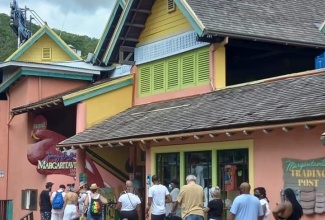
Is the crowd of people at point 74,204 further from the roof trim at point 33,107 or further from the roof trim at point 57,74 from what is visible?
the roof trim at point 57,74

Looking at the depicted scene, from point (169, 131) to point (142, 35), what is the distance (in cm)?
701

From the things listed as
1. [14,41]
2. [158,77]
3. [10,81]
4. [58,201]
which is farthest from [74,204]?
[14,41]

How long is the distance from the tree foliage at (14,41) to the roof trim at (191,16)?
50.6 metres

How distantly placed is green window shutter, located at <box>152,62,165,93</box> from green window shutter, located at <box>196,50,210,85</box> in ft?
6.02

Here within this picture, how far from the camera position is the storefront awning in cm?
1331

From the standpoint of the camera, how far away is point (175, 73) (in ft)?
67.4

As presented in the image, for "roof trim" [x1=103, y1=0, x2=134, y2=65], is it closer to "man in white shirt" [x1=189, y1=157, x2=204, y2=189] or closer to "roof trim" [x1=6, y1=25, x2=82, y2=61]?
"man in white shirt" [x1=189, y1=157, x2=204, y2=189]

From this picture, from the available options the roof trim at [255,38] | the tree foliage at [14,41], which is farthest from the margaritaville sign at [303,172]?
the tree foliage at [14,41]

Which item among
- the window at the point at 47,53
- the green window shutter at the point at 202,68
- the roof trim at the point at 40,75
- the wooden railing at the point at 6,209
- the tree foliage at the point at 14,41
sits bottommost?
the wooden railing at the point at 6,209

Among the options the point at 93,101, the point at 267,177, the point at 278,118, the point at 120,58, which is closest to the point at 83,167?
the point at 93,101

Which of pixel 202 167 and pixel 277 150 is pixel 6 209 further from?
pixel 277 150

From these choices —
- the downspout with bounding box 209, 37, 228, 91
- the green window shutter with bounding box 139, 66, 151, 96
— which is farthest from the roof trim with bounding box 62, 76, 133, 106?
the downspout with bounding box 209, 37, 228, 91

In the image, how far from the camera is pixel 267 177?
1445 centimetres

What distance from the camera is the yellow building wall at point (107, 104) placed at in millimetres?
21625
